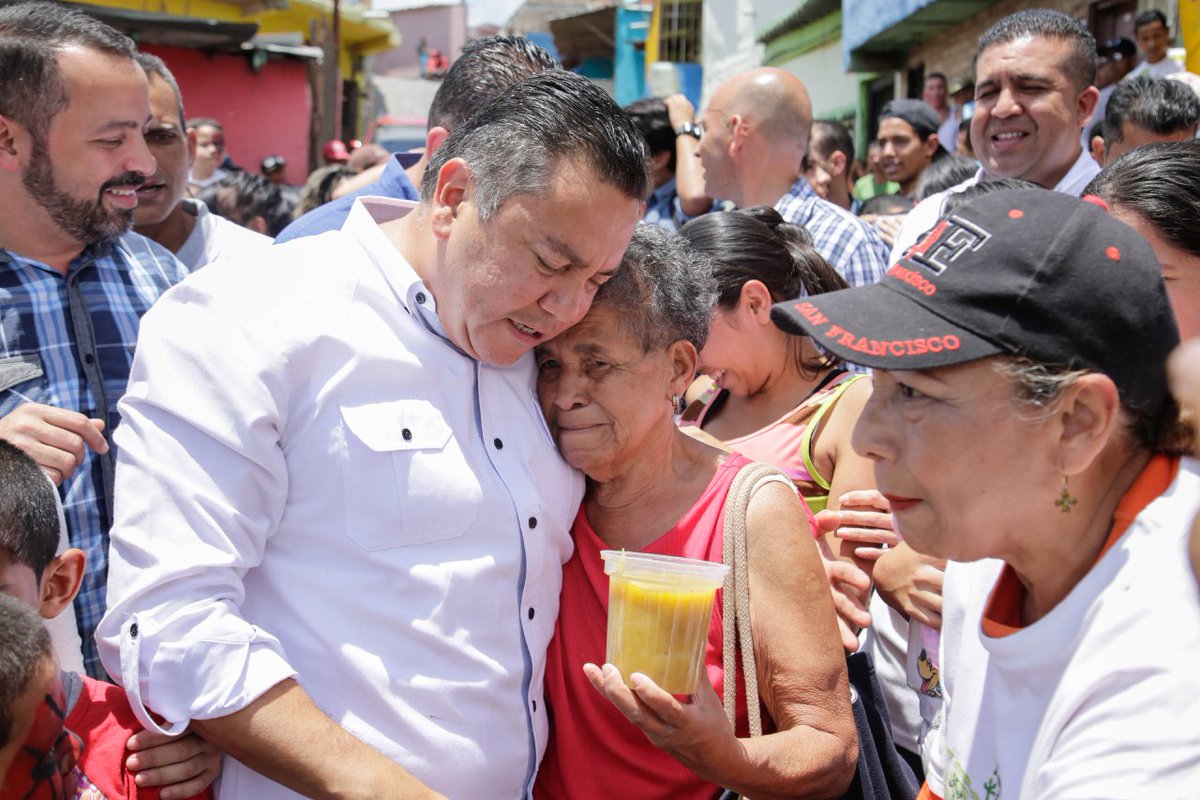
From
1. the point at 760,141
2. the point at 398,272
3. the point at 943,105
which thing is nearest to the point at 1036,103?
the point at 760,141

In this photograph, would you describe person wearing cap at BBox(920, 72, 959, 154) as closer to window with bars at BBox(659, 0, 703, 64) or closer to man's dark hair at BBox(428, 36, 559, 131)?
man's dark hair at BBox(428, 36, 559, 131)

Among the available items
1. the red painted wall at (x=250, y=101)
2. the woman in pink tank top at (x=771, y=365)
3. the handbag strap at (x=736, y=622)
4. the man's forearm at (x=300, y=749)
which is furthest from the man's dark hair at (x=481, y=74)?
the red painted wall at (x=250, y=101)

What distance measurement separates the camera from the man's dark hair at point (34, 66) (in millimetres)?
2904

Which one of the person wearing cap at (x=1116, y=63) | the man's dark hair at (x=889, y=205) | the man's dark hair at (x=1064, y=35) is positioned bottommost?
the man's dark hair at (x=889, y=205)

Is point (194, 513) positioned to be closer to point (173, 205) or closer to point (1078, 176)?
point (173, 205)

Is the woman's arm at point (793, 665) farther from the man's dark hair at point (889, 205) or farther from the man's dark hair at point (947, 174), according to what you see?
the man's dark hair at point (889, 205)

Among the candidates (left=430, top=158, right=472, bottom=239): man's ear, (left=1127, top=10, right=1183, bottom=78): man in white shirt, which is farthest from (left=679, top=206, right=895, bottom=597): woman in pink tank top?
(left=1127, top=10, right=1183, bottom=78): man in white shirt

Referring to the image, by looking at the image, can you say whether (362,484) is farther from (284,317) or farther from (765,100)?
(765,100)

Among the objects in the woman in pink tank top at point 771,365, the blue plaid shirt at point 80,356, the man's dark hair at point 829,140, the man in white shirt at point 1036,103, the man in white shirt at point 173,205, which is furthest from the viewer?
the man's dark hair at point 829,140

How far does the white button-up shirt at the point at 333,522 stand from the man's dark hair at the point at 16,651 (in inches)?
7.6

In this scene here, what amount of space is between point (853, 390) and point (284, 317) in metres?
1.70

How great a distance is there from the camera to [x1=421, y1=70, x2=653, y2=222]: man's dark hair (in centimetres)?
204

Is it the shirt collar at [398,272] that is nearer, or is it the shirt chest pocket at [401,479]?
the shirt chest pocket at [401,479]

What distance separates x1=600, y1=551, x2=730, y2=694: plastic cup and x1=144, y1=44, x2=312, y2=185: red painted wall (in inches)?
698
